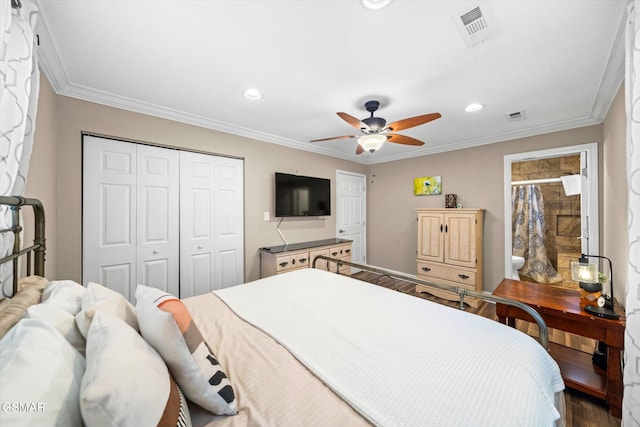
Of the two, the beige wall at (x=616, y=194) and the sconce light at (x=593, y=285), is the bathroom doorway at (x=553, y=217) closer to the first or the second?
the beige wall at (x=616, y=194)

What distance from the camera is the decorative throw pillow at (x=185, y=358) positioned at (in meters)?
0.79

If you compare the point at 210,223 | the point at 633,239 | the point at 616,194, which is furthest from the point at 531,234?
the point at 210,223

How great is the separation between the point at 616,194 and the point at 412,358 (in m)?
2.58

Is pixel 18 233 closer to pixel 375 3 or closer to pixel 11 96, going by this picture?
pixel 11 96

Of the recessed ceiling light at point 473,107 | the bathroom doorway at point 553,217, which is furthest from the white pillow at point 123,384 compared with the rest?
the bathroom doorway at point 553,217

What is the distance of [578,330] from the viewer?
5.65 ft

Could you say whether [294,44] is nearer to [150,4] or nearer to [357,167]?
[150,4]

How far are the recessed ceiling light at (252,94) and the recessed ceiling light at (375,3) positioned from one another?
1265 millimetres

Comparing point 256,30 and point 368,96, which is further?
point 368,96

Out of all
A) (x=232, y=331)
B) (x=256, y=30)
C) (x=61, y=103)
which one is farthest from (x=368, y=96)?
(x=61, y=103)

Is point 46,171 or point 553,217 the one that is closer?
point 46,171

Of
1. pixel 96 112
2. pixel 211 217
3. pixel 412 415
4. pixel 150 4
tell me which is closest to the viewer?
pixel 412 415

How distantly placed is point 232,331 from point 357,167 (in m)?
4.14

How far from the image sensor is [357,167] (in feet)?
16.2
